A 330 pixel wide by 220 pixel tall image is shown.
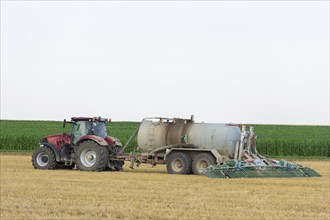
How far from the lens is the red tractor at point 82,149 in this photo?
28.3 metres

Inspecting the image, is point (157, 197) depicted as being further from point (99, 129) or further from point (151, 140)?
point (99, 129)

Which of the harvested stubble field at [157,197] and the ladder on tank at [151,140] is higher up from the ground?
the ladder on tank at [151,140]

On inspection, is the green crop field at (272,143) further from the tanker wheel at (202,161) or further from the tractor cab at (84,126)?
the tanker wheel at (202,161)

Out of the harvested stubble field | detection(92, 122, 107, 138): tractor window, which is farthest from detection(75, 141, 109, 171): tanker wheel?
the harvested stubble field

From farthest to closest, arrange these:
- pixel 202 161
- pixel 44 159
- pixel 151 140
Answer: pixel 44 159, pixel 151 140, pixel 202 161

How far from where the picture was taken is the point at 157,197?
750 inches

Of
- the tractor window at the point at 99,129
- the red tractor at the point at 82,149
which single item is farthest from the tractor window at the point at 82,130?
the tractor window at the point at 99,129

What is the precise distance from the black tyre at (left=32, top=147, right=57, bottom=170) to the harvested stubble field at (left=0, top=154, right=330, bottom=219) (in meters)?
2.83

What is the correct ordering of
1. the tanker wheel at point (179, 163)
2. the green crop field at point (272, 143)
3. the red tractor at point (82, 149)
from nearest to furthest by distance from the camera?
the tanker wheel at point (179, 163)
the red tractor at point (82, 149)
the green crop field at point (272, 143)

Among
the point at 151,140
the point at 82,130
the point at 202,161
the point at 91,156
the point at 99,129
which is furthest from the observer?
the point at 99,129

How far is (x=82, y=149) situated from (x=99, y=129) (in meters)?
1.14

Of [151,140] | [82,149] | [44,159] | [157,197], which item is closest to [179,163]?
[151,140]

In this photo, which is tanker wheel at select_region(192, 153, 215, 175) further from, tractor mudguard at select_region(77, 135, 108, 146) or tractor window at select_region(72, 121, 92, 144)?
tractor window at select_region(72, 121, 92, 144)

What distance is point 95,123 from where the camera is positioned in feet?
95.4
